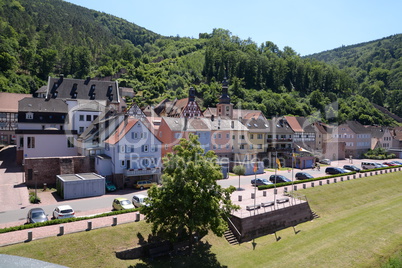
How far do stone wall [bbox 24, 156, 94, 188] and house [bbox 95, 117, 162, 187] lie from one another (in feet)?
11.0

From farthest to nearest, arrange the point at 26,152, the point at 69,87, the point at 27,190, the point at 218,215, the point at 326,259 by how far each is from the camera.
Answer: the point at 69,87 < the point at 26,152 < the point at 27,190 < the point at 326,259 < the point at 218,215

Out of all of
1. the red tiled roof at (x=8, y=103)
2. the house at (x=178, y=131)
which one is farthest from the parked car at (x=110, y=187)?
the red tiled roof at (x=8, y=103)

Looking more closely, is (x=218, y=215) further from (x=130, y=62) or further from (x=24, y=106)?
(x=130, y=62)

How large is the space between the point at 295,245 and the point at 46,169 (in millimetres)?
27982

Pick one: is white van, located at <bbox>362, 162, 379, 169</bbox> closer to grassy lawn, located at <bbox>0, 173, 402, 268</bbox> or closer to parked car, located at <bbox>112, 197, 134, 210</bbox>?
grassy lawn, located at <bbox>0, 173, 402, 268</bbox>

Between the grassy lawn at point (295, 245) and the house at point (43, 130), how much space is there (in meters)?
25.4

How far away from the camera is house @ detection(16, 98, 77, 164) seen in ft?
133

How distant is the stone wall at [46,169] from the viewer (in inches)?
1304

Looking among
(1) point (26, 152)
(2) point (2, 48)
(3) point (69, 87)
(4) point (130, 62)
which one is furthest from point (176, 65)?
(1) point (26, 152)

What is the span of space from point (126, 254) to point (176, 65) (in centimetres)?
12976

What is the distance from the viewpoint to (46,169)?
34.1 meters

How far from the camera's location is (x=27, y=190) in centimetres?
3156

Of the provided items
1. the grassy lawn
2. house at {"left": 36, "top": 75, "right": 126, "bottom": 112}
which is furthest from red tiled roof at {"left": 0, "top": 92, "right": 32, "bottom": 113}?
the grassy lawn

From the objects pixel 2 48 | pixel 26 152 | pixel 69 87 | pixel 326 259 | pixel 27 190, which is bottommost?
pixel 326 259
